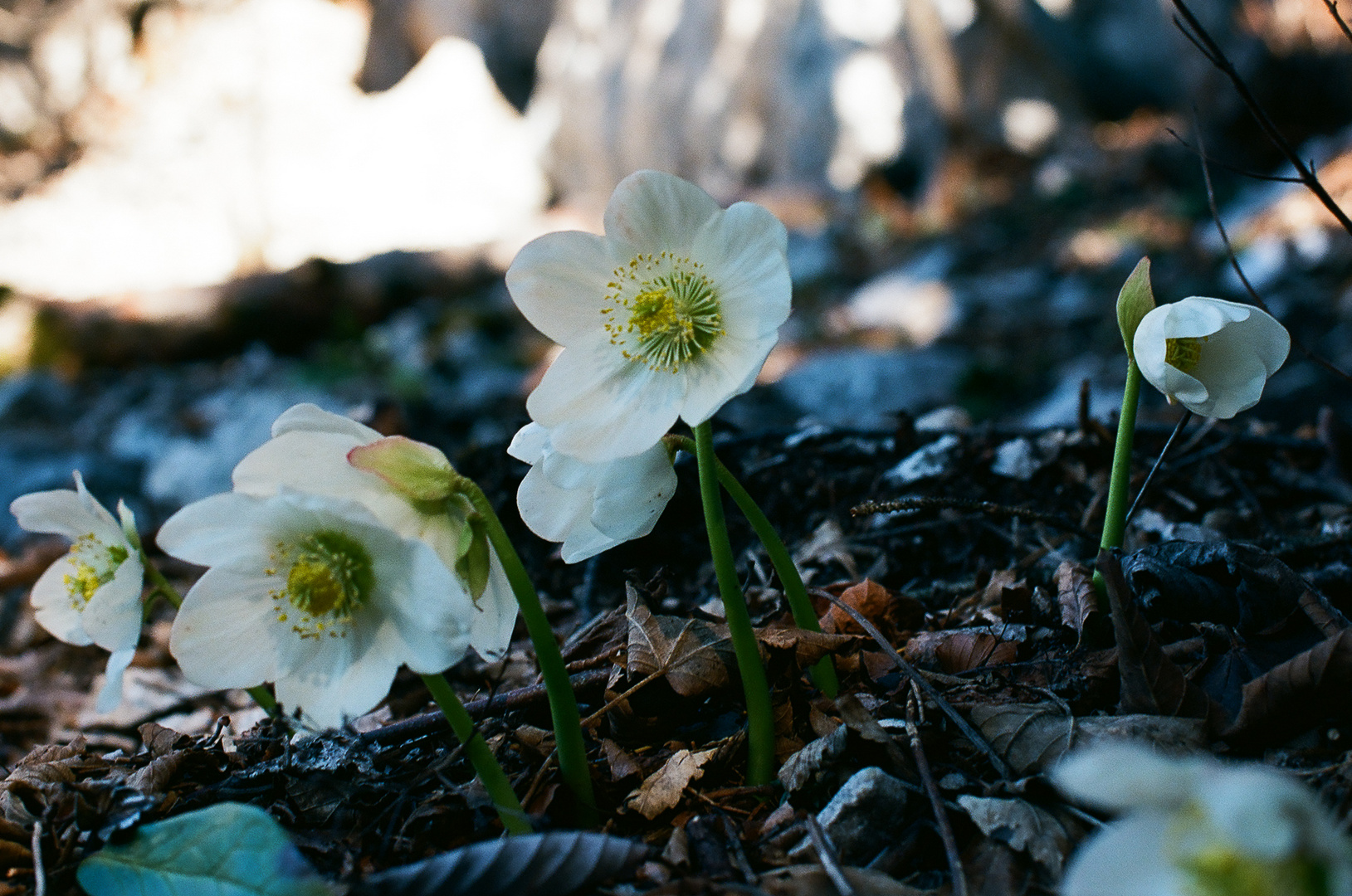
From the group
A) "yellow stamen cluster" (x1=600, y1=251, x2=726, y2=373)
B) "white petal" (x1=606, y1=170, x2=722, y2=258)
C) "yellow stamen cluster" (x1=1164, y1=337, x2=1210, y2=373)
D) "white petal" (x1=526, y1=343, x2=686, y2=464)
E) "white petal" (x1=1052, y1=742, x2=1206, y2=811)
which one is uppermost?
"white petal" (x1=606, y1=170, x2=722, y2=258)

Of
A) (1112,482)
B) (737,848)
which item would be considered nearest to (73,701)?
(737,848)

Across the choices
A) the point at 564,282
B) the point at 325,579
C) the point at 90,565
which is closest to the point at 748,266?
the point at 564,282

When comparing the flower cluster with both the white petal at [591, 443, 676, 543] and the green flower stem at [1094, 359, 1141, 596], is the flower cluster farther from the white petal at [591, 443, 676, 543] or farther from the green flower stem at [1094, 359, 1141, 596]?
the green flower stem at [1094, 359, 1141, 596]

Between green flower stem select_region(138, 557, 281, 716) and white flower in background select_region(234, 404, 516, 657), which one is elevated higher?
white flower in background select_region(234, 404, 516, 657)

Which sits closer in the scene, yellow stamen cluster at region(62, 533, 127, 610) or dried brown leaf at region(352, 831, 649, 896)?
dried brown leaf at region(352, 831, 649, 896)

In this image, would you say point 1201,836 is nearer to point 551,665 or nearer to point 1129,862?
point 1129,862

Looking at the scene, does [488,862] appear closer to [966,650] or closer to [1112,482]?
[966,650]

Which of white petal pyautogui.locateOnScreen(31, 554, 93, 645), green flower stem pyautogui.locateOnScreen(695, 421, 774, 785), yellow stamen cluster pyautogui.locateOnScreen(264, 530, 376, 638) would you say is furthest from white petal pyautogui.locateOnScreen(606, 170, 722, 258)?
white petal pyautogui.locateOnScreen(31, 554, 93, 645)
